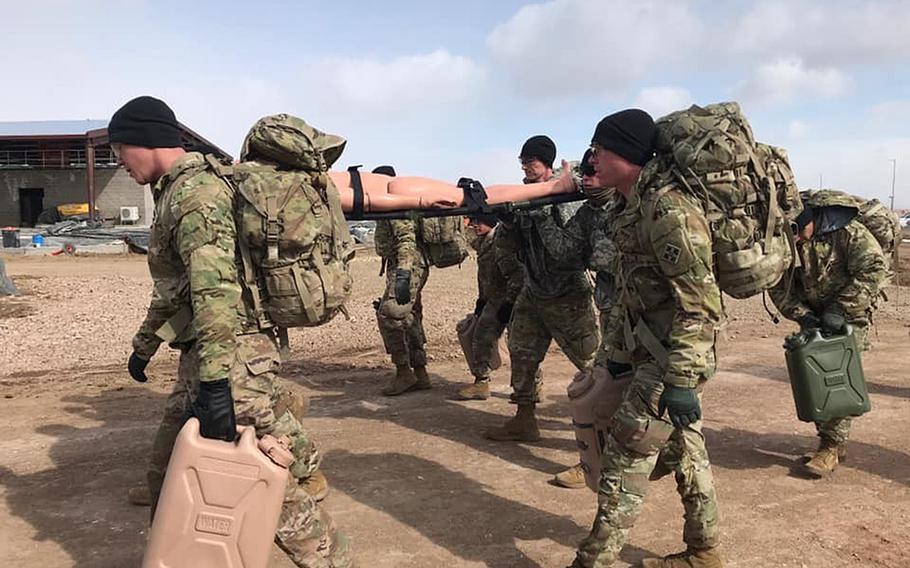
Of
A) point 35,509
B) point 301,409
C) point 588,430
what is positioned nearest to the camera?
point 588,430

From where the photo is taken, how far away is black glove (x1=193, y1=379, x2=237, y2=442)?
267cm

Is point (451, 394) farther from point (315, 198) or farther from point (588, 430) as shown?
point (315, 198)

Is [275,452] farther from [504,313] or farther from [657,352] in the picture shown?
[504,313]

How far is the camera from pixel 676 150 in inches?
121

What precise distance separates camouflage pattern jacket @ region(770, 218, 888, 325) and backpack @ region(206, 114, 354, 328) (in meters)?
3.13

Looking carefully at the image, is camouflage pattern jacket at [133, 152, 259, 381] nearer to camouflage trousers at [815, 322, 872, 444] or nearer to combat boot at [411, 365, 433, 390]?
camouflage trousers at [815, 322, 872, 444]

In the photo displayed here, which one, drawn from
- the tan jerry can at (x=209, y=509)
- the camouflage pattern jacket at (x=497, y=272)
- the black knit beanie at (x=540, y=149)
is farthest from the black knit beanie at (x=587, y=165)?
the tan jerry can at (x=209, y=509)

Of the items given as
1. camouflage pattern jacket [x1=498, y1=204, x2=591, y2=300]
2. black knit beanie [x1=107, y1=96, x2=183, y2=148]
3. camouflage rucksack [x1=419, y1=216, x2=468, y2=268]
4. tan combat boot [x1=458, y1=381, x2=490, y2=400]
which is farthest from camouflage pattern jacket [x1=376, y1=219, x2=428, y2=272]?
black knit beanie [x1=107, y1=96, x2=183, y2=148]

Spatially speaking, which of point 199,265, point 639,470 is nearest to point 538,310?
point 639,470

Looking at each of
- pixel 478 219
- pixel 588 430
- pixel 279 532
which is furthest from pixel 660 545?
pixel 478 219

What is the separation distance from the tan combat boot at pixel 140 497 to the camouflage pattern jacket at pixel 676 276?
2883 millimetres

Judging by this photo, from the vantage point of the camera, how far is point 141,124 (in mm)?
3061

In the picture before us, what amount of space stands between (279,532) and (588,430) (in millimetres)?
1481

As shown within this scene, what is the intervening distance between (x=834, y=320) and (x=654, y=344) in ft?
7.05
